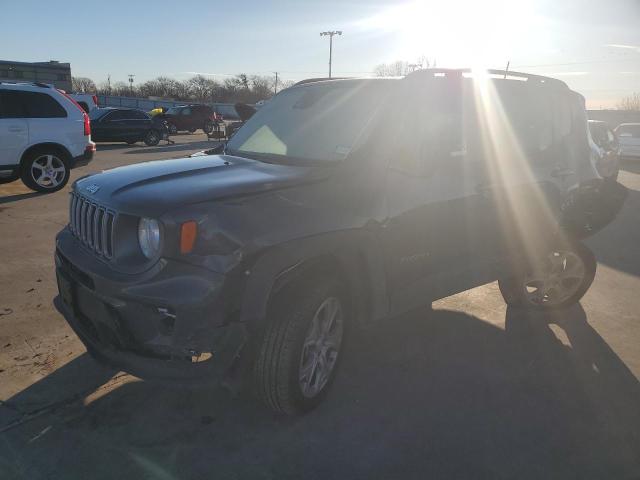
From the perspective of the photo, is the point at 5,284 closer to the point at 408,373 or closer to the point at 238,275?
the point at 238,275

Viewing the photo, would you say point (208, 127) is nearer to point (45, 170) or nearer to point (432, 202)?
point (45, 170)

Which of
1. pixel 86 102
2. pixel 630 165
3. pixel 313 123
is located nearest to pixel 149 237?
pixel 313 123

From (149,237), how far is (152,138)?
2008 cm

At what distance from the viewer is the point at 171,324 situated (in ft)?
7.30

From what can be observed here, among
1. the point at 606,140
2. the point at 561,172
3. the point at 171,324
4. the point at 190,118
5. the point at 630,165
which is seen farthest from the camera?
the point at 190,118

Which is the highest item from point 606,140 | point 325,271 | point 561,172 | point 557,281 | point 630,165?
point 606,140

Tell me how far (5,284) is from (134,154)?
13178 millimetres

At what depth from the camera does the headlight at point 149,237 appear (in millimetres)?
2328

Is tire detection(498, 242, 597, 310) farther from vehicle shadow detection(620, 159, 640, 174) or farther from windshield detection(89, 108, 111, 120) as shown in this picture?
windshield detection(89, 108, 111, 120)

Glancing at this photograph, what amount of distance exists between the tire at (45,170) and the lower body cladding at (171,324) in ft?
25.2

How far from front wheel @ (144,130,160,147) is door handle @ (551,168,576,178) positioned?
63.8ft

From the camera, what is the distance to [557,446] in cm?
268

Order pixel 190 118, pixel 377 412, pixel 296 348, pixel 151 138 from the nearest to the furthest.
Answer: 1. pixel 296 348
2. pixel 377 412
3. pixel 151 138
4. pixel 190 118

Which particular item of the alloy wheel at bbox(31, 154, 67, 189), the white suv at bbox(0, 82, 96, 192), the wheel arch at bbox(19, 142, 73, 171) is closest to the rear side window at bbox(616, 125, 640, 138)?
the white suv at bbox(0, 82, 96, 192)
